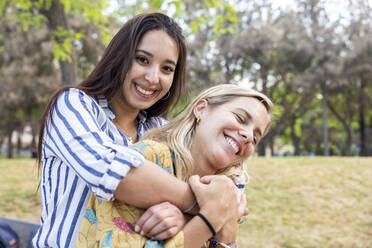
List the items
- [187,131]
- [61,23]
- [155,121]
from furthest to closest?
[61,23]
[155,121]
[187,131]

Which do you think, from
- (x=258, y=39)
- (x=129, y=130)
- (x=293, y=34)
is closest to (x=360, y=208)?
(x=129, y=130)

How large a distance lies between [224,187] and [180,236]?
29 cm

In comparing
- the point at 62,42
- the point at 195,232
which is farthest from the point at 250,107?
the point at 62,42

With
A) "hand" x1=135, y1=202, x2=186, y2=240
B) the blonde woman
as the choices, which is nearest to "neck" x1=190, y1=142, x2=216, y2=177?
the blonde woman

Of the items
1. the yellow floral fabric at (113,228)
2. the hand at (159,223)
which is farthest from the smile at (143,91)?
the hand at (159,223)

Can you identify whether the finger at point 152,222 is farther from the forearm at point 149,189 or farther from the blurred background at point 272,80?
the blurred background at point 272,80

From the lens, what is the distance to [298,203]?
6.71 metres

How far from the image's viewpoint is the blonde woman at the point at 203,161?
4.61 feet

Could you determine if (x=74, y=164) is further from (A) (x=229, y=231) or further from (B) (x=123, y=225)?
(A) (x=229, y=231)

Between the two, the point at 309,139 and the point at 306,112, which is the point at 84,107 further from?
the point at 309,139

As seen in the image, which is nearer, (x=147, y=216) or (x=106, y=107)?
(x=147, y=216)

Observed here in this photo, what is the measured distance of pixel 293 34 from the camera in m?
20.5

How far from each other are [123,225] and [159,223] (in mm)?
159

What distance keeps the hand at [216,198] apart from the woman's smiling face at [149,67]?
729mm
